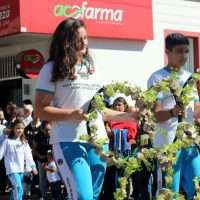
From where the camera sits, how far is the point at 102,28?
1639cm

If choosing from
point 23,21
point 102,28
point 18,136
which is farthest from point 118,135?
point 102,28

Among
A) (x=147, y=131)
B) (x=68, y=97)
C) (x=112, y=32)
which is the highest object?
(x=112, y=32)

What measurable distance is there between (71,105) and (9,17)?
35.1ft

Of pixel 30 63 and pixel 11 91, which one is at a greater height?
pixel 30 63

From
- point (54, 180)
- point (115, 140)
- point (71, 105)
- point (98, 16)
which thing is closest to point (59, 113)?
point (71, 105)

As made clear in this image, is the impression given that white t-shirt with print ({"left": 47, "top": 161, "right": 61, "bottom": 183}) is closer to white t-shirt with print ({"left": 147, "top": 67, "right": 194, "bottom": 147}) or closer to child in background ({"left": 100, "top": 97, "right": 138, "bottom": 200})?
child in background ({"left": 100, "top": 97, "right": 138, "bottom": 200})

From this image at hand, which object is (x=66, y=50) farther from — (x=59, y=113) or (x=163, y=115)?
(x=163, y=115)

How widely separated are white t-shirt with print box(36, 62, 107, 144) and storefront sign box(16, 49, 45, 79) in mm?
10688

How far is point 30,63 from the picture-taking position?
50.9 ft

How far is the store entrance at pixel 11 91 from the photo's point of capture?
17.5 meters

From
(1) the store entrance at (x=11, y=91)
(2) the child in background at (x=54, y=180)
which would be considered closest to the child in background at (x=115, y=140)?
(2) the child in background at (x=54, y=180)

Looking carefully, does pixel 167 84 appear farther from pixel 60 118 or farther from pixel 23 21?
pixel 23 21

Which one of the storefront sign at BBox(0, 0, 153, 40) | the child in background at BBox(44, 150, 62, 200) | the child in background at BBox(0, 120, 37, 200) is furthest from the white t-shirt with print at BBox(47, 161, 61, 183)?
the storefront sign at BBox(0, 0, 153, 40)

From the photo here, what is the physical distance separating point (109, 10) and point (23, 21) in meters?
2.61
